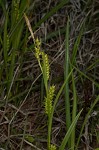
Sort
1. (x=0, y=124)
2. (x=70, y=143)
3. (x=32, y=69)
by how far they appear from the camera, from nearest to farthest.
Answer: (x=70, y=143) → (x=0, y=124) → (x=32, y=69)

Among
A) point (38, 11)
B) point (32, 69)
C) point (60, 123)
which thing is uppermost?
point (38, 11)

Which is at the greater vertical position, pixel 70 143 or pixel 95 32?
Answer: pixel 95 32

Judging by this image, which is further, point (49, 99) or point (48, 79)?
point (48, 79)

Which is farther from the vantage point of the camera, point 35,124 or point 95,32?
point 95,32

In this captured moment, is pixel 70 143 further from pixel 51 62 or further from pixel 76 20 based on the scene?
pixel 76 20

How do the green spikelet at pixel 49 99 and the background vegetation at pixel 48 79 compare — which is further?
the background vegetation at pixel 48 79

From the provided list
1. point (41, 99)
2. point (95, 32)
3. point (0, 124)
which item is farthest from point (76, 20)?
point (0, 124)

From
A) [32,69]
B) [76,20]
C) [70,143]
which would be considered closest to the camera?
[70,143]

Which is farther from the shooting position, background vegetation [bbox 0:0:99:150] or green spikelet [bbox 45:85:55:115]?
background vegetation [bbox 0:0:99:150]
